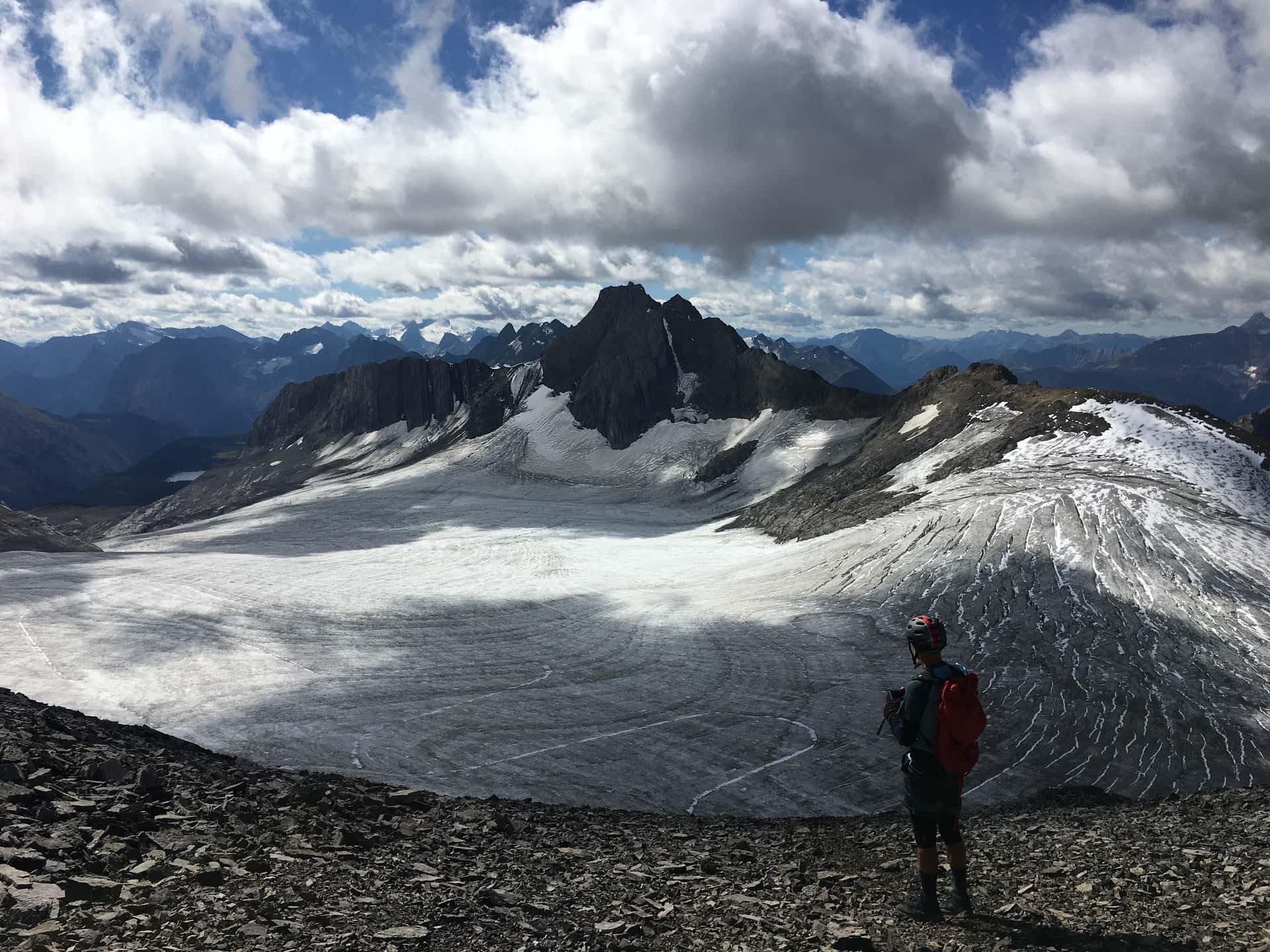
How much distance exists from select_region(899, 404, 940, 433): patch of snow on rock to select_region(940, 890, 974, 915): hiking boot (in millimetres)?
82268

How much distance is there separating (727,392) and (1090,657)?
10559 centimetres

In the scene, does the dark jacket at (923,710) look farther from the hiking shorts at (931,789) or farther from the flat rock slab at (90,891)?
the flat rock slab at (90,891)

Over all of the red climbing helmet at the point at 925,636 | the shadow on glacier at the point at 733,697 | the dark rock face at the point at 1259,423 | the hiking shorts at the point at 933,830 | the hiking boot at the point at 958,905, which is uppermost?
the dark rock face at the point at 1259,423

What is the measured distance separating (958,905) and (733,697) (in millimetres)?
22972

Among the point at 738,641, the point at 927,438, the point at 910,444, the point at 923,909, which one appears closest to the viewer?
the point at 923,909

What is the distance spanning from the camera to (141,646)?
37.8m

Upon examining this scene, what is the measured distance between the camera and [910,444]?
81.8 metres

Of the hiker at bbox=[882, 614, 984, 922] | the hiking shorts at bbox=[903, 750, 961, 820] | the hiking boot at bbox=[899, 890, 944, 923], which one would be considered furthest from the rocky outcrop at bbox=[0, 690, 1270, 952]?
the hiking shorts at bbox=[903, 750, 961, 820]

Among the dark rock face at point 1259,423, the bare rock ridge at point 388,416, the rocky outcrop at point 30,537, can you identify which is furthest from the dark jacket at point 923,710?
the dark rock face at point 1259,423

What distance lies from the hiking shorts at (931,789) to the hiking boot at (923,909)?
100 cm

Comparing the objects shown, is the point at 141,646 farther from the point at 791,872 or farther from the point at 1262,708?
the point at 1262,708

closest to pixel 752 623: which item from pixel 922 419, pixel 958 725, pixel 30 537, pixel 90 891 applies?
pixel 958 725

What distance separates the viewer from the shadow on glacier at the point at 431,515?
83.5 m

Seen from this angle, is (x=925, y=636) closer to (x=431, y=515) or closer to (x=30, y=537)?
(x=30, y=537)
